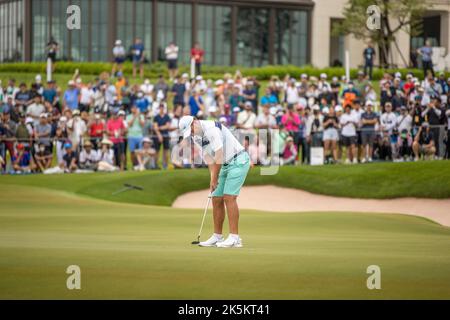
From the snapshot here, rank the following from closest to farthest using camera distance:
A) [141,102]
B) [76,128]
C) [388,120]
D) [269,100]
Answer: [76,128] → [388,120] → [141,102] → [269,100]

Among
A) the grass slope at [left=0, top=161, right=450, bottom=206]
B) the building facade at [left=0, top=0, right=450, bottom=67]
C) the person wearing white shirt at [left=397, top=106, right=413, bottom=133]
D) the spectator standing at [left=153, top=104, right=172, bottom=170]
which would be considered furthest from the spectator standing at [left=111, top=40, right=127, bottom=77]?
the person wearing white shirt at [left=397, top=106, right=413, bottom=133]

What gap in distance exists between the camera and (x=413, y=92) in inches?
1379

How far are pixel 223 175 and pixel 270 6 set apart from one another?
40.7 metres

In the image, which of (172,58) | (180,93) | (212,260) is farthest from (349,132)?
(212,260)

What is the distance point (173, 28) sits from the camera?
53.4 meters

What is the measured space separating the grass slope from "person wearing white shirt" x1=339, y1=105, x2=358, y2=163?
205 cm

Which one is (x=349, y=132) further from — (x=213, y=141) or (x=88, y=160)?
(x=213, y=141)

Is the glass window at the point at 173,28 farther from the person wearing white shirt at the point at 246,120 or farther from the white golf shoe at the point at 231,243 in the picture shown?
the white golf shoe at the point at 231,243

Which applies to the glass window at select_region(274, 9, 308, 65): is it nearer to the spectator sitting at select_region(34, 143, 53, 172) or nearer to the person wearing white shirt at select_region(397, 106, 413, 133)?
the person wearing white shirt at select_region(397, 106, 413, 133)

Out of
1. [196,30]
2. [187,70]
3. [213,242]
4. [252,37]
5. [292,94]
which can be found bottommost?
[213,242]

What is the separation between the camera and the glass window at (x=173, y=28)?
53312 millimetres

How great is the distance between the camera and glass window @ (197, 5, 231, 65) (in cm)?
5381

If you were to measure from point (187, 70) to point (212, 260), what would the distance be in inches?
1434
